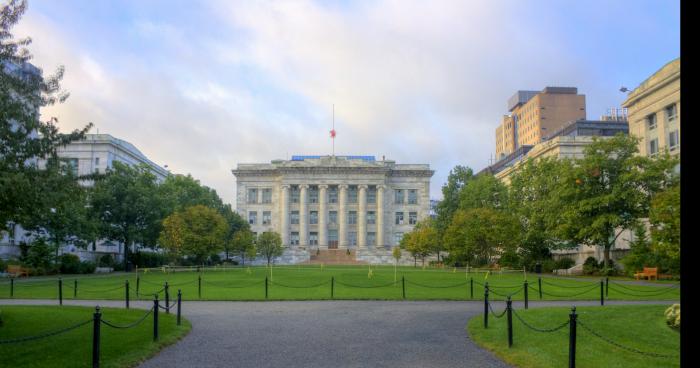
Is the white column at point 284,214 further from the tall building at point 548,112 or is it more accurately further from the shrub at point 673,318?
the shrub at point 673,318

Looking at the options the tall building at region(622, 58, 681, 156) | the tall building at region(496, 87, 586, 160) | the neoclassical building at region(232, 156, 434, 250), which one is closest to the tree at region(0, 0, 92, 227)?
the tall building at region(622, 58, 681, 156)

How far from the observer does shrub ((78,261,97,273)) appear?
5269 centimetres

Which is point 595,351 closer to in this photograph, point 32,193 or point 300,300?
point 32,193

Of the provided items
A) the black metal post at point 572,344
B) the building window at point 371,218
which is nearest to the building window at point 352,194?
the building window at point 371,218

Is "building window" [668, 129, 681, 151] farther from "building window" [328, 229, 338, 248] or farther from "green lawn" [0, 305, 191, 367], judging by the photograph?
"building window" [328, 229, 338, 248]

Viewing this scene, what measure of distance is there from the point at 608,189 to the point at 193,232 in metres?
38.5

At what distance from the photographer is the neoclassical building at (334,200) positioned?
115500mm

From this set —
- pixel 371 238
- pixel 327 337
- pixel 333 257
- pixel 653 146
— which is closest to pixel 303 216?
pixel 333 257

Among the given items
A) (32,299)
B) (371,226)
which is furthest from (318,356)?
(371,226)

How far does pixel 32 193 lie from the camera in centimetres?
1385

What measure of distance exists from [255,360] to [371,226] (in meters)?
105

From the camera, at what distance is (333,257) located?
345 feet

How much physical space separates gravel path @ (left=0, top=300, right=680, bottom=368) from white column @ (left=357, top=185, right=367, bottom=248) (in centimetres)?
8896

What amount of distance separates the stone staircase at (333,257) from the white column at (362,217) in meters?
5.25
